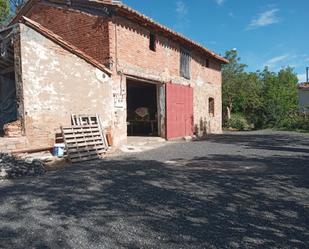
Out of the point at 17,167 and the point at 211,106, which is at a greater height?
the point at 211,106

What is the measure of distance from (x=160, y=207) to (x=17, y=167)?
3.95m

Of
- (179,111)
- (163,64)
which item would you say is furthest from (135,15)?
(179,111)

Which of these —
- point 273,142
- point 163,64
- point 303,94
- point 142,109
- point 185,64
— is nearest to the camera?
point 273,142

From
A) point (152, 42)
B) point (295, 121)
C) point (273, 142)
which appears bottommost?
point (273, 142)

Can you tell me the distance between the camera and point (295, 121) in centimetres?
2330

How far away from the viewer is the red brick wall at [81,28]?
10892 millimetres

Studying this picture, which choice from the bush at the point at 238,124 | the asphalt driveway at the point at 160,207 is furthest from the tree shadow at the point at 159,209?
the bush at the point at 238,124

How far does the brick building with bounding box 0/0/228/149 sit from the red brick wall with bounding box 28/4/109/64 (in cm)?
3

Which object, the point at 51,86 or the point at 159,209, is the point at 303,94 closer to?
the point at 51,86

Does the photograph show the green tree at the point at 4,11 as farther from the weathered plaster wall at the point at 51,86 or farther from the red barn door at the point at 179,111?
the weathered plaster wall at the point at 51,86

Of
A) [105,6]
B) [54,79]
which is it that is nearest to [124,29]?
[105,6]

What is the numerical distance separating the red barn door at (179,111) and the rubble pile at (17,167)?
7184 millimetres

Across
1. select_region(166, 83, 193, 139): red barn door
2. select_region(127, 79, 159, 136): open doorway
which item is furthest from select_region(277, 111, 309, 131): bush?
select_region(127, 79, 159, 136): open doorway

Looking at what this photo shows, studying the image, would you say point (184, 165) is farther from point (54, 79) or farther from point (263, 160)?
point (54, 79)
